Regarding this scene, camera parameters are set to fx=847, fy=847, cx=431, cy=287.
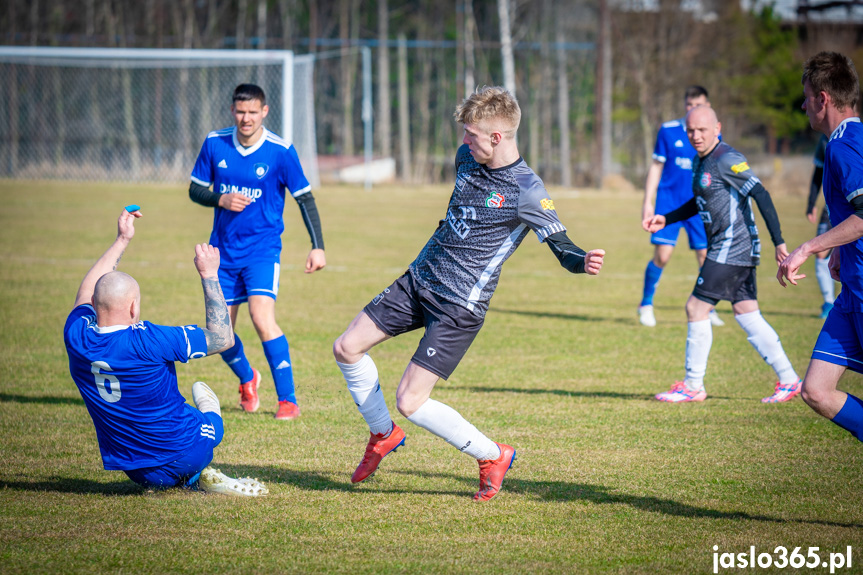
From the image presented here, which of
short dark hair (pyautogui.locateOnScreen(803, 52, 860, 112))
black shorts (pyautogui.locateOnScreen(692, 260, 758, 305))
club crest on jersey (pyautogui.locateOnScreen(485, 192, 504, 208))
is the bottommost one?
black shorts (pyautogui.locateOnScreen(692, 260, 758, 305))

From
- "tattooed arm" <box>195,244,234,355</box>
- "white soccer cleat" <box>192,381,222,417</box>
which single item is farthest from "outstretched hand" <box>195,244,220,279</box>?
"white soccer cleat" <box>192,381,222,417</box>

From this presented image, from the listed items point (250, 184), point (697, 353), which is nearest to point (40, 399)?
point (250, 184)

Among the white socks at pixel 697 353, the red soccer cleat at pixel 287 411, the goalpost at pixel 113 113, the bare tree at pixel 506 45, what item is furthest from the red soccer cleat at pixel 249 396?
the bare tree at pixel 506 45

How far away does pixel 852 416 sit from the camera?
394 cm

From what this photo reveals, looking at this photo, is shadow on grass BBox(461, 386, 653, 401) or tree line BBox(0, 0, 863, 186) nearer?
shadow on grass BBox(461, 386, 653, 401)

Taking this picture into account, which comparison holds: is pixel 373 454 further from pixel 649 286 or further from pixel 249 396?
pixel 649 286

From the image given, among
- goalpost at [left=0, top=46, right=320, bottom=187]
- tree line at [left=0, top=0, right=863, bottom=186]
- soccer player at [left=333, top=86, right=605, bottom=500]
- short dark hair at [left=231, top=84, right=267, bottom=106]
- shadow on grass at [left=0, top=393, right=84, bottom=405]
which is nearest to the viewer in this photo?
soccer player at [left=333, top=86, right=605, bottom=500]

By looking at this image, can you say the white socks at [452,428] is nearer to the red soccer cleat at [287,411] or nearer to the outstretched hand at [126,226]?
the outstretched hand at [126,226]

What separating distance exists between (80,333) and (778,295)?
9.90m

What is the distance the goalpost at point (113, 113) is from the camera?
28719mm

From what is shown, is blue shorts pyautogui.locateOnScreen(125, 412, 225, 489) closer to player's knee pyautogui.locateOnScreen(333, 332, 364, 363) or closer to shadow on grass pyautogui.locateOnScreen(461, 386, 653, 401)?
player's knee pyautogui.locateOnScreen(333, 332, 364, 363)

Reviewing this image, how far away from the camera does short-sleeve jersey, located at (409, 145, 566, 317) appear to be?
162 inches

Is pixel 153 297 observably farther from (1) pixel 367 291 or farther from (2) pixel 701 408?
(2) pixel 701 408

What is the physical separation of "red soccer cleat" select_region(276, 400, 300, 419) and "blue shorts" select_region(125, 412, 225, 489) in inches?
58.0
